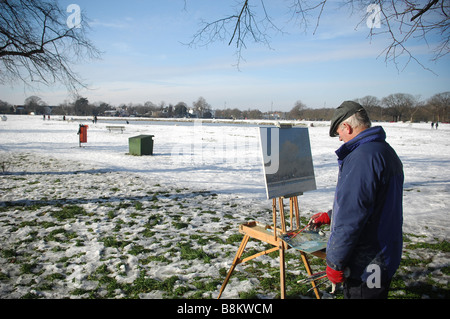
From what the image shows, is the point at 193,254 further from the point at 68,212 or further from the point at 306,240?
the point at 68,212

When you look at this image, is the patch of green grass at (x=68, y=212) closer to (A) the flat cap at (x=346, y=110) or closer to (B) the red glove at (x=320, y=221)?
(B) the red glove at (x=320, y=221)

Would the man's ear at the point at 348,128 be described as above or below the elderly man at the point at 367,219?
above

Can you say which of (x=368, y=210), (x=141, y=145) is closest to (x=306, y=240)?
(x=368, y=210)

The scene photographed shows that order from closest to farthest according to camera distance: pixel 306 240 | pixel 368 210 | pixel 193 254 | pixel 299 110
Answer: pixel 368 210 → pixel 306 240 → pixel 193 254 → pixel 299 110

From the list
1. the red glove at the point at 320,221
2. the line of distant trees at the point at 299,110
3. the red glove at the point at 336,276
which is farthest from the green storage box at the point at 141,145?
the line of distant trees at the point at 299,110

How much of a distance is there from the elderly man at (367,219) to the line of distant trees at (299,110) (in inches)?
3368

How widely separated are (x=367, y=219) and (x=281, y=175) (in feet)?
4.38

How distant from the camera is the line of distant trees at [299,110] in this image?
102 m

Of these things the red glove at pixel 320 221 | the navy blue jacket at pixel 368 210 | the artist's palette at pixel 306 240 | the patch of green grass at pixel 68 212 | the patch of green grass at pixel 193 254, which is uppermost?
the navy blue jacket at pixel 368 210

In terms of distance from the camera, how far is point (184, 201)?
7.89 m

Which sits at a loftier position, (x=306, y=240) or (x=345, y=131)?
(x=345, y=131)

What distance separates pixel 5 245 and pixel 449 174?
1534cm

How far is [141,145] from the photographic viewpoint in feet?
54.5

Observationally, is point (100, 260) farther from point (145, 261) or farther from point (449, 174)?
point (449, 174)
